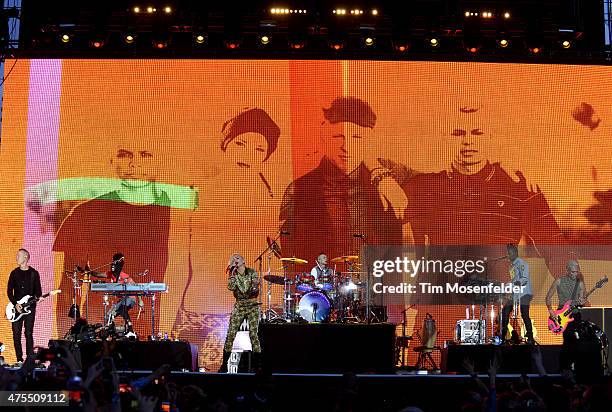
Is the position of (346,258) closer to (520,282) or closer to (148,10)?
(520,282)

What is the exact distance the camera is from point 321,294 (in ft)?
36.5

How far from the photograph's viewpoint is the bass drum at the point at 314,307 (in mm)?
10992

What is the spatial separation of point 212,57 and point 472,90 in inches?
156

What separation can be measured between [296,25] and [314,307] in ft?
13.5

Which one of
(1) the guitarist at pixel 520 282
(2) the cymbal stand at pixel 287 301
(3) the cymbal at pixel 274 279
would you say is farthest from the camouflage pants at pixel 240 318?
(1) the guitarist at pixel 520 282

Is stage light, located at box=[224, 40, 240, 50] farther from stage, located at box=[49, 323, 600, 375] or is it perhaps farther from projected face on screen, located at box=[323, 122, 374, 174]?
stage, located at box=[49, 323, 600, 375]

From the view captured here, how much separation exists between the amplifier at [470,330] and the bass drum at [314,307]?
216 centimetres

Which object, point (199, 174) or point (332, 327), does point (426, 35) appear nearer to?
point (199, 174)

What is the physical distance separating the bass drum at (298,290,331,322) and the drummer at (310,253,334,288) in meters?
0.32

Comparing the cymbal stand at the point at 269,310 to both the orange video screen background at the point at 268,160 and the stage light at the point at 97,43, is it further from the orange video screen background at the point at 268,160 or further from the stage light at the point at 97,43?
the stage light at the point at 97,43

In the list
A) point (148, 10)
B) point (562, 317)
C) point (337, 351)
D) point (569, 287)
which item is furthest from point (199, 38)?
point (562, 317)

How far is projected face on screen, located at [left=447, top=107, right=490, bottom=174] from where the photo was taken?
13102 millimetres

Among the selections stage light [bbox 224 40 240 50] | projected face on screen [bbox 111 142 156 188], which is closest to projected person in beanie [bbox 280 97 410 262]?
stage light [bbox 224 40 240 50]

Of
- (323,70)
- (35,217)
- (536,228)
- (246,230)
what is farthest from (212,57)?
(536,228)
